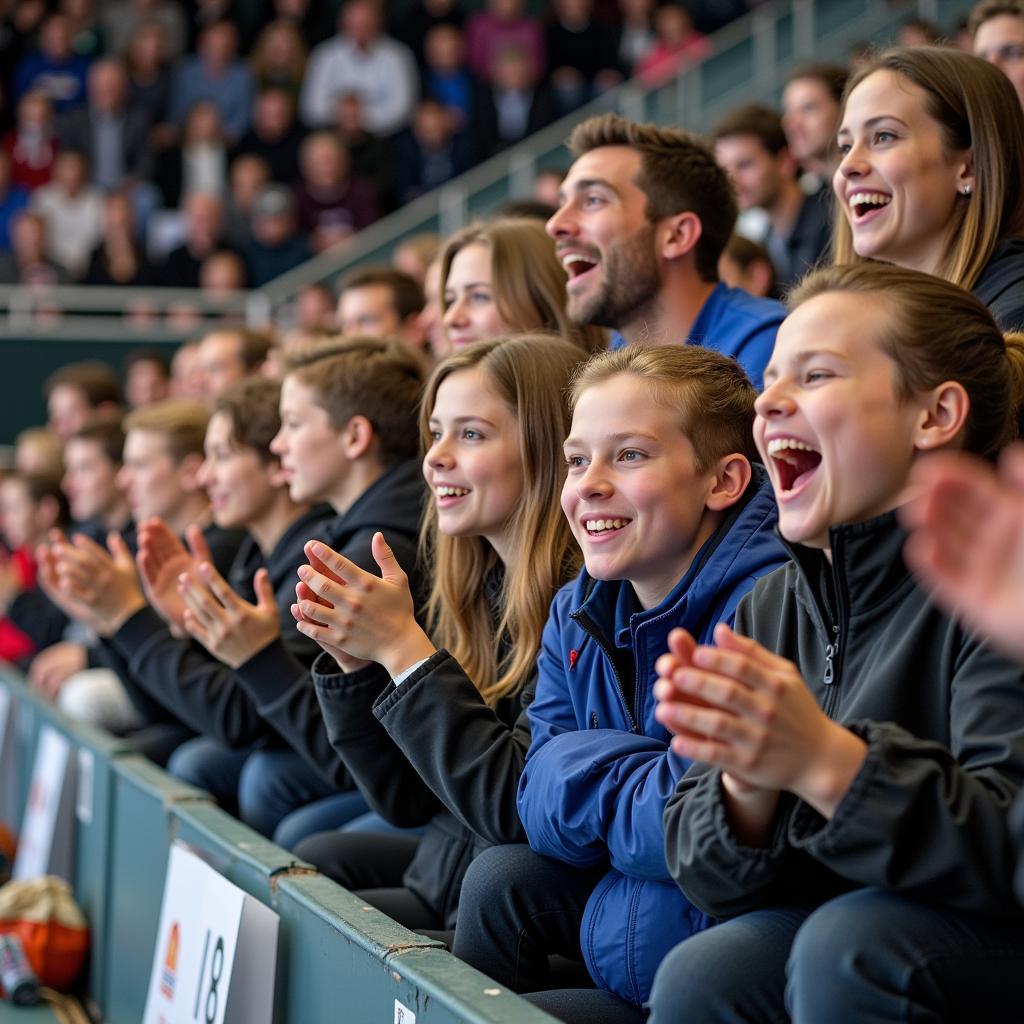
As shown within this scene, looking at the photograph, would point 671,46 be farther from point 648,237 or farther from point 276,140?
point 648,237

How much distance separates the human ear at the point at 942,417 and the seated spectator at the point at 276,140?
8144 mm

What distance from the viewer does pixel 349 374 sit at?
318 centimetres

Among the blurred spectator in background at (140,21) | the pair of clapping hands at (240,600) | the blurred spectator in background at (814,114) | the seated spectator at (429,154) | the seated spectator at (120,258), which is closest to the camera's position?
the pair of clapping hands at (240,600)

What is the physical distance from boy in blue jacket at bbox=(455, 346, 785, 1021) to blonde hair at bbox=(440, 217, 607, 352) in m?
1.12

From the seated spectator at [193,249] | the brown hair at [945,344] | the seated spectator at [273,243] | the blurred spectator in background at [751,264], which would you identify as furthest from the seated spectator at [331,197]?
the brown hair at [945,344]

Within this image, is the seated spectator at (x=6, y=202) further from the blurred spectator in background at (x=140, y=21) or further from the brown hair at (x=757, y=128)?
the brown hair at (x=757, y=128)

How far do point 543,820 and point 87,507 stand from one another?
345 centimetres

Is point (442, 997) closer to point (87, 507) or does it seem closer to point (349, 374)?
point (349, 374)

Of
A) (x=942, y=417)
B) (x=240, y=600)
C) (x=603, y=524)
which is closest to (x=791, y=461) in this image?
(x=942, y=417)

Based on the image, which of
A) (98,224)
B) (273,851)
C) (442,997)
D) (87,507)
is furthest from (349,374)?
(98,224)

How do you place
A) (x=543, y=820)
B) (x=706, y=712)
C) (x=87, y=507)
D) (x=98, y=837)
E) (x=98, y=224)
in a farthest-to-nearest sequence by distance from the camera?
(x=98, y=224)
(x=87, y=507)
(x=98, y=837)
(x=543, y=820)
(x=706, y=712)

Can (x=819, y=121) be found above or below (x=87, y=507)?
above

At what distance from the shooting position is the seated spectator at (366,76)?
32.3 ft

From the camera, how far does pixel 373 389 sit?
317cm
